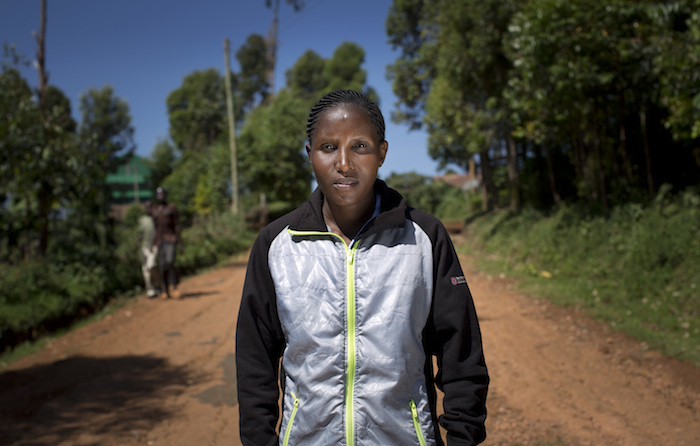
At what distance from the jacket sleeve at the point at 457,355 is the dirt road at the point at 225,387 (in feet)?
8.38

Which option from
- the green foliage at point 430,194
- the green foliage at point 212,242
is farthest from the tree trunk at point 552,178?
the green foliage at point 430,194

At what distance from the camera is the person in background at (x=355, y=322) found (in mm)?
1701

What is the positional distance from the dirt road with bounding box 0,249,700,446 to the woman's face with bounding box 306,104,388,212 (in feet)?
9.43

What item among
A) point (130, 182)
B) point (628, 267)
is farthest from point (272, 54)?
point (628, 267)

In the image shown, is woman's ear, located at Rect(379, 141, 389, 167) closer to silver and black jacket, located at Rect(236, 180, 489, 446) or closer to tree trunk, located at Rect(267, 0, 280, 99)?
silver and black jacket, located at Rect(236, 180, 489, 446)

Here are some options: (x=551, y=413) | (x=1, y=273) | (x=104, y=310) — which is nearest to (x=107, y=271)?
(x=104, y=310)

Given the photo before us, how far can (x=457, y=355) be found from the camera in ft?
5.67

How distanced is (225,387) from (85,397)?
1300 millimetres

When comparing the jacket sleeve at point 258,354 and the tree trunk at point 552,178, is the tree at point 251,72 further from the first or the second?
the jacket sleeve at point 258,354

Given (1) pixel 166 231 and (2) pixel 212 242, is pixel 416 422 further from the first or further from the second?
(2) pixel 212 242

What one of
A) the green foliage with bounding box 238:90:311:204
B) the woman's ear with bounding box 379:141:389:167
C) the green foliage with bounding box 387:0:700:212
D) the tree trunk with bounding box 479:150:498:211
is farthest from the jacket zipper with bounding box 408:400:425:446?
the green foliage with bounding box 238:90:311:204

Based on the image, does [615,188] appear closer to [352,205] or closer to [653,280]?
[653,280]

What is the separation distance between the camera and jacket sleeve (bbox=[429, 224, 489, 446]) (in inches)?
66.1

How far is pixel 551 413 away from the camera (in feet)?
14.6
